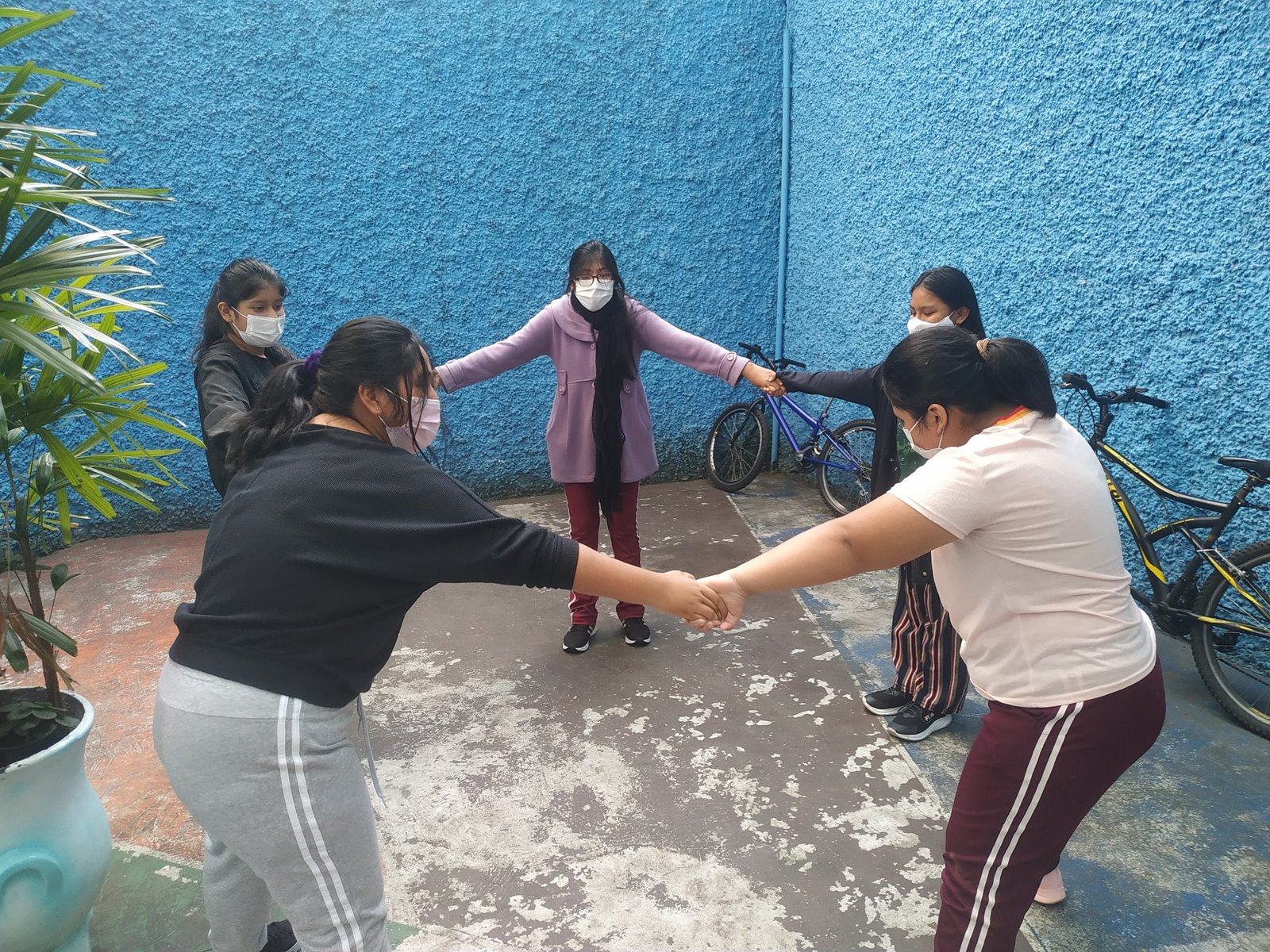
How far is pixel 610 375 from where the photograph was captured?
3557 millimetres

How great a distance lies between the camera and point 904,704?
10.2 feet

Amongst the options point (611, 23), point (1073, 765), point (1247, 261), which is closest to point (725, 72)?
point (611, 23)

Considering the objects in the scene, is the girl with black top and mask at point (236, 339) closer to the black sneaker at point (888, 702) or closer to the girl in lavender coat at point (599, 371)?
the girl in lavender coat at point (599, 371)

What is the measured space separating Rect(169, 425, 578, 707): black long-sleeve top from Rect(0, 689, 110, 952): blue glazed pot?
72 cm

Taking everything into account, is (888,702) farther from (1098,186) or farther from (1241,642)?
(1098,186)

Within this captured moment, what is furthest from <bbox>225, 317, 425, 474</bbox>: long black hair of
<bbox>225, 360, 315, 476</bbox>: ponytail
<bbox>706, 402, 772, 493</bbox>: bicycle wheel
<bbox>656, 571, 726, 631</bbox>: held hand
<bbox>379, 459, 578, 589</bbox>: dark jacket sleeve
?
<bbox>706, 402, 772, 493</bbox>: bicycle wheel

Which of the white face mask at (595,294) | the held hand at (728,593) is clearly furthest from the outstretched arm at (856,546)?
the white face mask at (595,294)

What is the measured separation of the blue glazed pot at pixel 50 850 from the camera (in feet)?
6.06

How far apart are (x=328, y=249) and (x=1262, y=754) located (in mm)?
5256

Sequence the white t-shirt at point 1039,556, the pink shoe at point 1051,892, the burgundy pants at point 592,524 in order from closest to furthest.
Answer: the white t-shirt at point 1039,556, the pink shoe at point 1051,892, the burgundy pants at point 592,524

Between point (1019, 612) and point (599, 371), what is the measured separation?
7.33 ft

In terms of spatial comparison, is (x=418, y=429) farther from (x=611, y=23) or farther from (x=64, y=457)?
(x=611, y=23)

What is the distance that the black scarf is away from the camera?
3.53 meters

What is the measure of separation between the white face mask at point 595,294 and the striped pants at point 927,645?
62.2 inches
